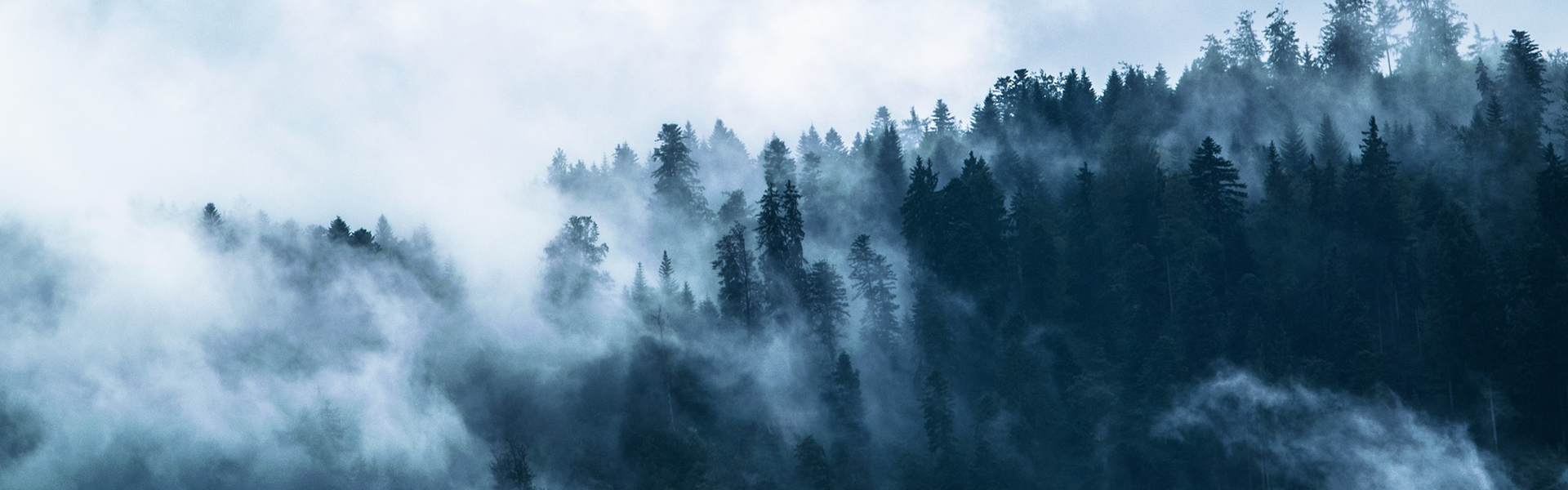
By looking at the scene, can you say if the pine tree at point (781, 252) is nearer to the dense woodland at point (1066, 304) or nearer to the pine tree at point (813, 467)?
the dense woodland at point (1066, 304)

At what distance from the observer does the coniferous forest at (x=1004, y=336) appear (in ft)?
297

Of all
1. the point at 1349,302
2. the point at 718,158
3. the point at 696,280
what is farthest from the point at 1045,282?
the point at 718,158

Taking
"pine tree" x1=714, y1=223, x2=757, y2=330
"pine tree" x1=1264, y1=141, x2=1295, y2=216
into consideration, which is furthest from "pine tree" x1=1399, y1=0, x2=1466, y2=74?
"pine tree" x1=714, y1=223, x2=757, y2=330

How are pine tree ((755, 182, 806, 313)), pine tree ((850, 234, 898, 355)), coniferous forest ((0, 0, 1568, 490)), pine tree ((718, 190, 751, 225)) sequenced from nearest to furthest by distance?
coniferous forest ((0, 0, 1568, 490)), pine tree ((755, 182, 806, 313)), pine tree ((850, 234, 898, 355)), pine tree ((718, 190, 751, 225))

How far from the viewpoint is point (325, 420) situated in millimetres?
105500

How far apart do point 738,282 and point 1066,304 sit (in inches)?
978

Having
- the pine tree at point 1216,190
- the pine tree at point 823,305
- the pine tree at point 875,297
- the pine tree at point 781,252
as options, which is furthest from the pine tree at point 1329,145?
the pine tree at point 781,252

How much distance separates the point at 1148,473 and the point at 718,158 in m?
99.2

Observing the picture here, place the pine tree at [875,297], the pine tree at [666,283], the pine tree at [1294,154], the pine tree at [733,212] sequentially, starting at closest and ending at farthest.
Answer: the pine tree at [875,297], the pine tree at [1294,154], the pine tree at [666,283], the pine tree at [733,212]

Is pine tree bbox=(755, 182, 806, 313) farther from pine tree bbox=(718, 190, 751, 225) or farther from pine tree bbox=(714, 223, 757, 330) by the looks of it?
pine tree bbox=(718, 190, 751, 225)

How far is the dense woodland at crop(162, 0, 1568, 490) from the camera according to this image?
91.9 metres

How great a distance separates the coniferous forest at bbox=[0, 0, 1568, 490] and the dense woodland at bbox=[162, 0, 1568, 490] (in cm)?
25

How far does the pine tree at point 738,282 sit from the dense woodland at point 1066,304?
0.26 metres

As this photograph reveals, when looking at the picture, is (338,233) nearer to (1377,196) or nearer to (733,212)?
(733,212)
